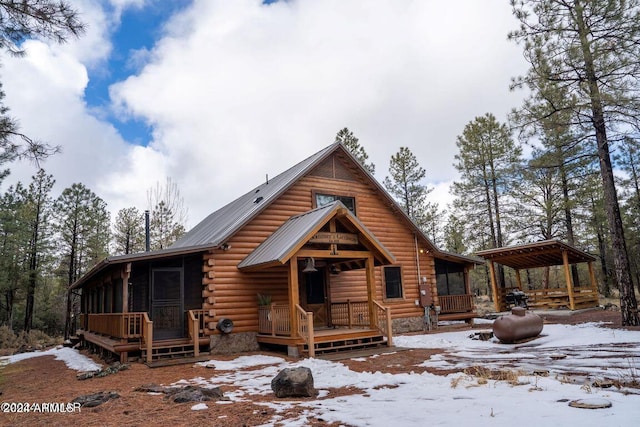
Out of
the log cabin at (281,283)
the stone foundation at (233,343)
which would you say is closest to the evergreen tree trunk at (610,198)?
the log cabin at (281,283)

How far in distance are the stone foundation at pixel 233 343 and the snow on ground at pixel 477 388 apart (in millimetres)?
1229

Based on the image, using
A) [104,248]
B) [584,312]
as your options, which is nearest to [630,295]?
[584,312]

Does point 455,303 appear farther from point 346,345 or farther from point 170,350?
point 170,350

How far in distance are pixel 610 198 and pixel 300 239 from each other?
32.0 ft

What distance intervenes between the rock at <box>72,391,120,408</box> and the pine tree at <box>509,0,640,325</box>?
13.6 metres

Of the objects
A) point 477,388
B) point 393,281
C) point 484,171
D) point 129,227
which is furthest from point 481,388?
point 129,227

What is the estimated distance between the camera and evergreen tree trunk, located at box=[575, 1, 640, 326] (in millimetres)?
12359

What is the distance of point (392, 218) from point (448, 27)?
726cm

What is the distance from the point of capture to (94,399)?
6.49 metres

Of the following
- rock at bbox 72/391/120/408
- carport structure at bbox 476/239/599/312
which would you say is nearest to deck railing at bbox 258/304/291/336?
rock at bbox 72/391/120/408

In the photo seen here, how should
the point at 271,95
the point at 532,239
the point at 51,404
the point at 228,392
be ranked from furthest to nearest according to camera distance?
the point at 532,239 → the point at 271,95 → the point at 228,392 → the point at 51,404

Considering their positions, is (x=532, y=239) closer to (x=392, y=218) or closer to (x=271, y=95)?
(x=392, y=218)

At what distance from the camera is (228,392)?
23.2ft

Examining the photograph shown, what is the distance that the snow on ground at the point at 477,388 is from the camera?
15.4 ft
